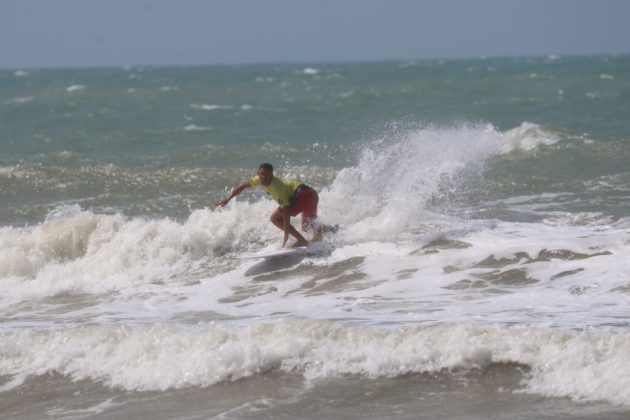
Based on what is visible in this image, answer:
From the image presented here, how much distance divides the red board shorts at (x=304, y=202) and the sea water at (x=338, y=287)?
0.47m

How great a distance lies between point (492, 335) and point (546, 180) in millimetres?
9576

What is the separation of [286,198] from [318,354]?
3987 millimetres

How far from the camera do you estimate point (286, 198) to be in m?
11.8

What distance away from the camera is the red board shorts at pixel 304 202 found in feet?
38.9

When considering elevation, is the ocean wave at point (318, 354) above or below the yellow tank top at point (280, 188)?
below

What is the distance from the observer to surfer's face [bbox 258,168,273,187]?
11500mm

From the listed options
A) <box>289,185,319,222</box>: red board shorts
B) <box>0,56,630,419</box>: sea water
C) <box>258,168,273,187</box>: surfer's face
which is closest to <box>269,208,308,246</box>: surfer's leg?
<box>289,185,319,222</box>: red board shorts

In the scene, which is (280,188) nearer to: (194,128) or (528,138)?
(528,138)

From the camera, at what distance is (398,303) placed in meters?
9.74

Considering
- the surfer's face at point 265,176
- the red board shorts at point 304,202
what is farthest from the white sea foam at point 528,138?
the surfer's face at point 265,176

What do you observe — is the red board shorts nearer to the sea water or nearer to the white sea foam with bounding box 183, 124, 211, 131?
the sea water

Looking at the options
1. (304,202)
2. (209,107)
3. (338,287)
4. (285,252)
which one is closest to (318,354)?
(338,287)

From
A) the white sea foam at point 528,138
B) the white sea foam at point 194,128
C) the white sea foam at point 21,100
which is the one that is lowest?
the white sea foam at point 528,138

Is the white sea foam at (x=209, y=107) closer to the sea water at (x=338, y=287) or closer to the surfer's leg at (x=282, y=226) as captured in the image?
the sea water at (x=338, y=287)
